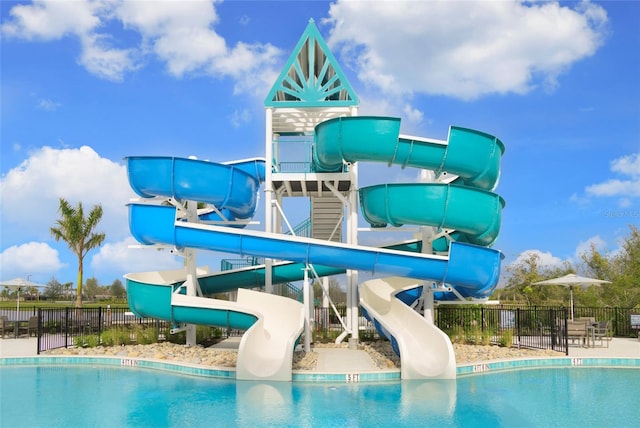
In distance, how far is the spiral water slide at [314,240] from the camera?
614 inches

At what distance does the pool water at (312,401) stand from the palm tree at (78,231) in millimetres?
22716

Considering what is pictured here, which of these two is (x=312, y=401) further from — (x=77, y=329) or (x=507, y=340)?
(x=77, y=329)

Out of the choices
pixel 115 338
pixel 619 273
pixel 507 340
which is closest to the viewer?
pixel 507 340

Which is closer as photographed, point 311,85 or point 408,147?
point 408,147

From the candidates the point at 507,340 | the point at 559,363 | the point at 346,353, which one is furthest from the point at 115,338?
the point at 559,363

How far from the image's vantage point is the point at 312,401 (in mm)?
11602

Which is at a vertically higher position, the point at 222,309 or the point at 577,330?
the point at 222,309

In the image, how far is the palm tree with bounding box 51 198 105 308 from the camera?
36.6m

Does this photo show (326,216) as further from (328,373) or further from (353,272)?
(328,373)

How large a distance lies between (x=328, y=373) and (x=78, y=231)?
90.3ft

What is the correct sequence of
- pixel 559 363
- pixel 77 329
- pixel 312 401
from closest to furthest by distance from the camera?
pixel 312 401 < pixel 559 363 < pixel 77 329

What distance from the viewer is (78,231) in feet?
121

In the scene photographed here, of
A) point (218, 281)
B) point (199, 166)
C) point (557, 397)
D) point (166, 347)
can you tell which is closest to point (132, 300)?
point (166, 347)

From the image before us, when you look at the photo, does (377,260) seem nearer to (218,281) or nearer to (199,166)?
(199,166)
